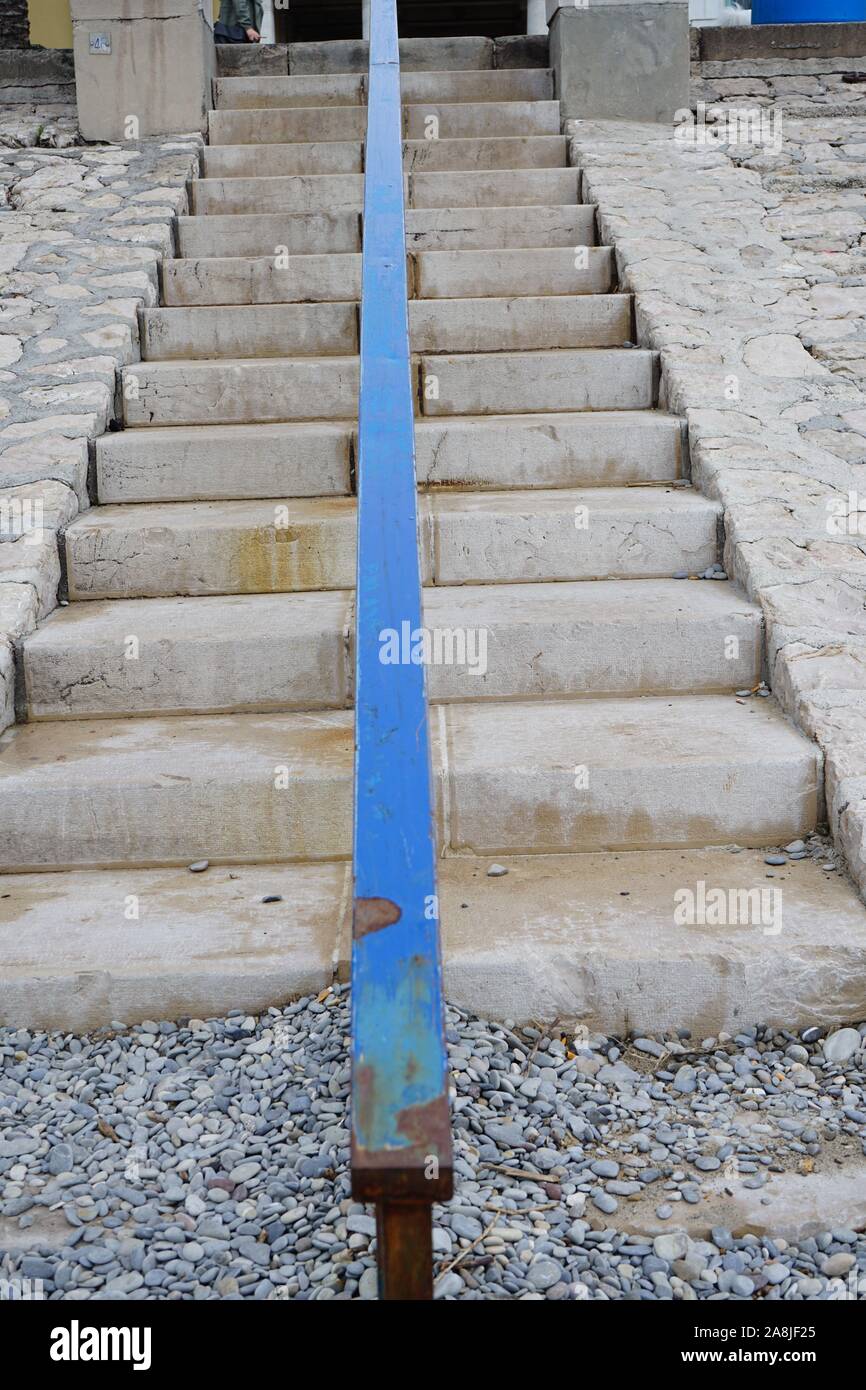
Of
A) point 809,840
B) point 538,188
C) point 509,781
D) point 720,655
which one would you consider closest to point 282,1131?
point 509,781

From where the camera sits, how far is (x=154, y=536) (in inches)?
112

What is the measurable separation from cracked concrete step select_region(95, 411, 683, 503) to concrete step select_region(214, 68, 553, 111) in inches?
104

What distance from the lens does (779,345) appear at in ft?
11.4

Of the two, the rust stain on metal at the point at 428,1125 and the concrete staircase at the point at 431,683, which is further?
the concrete staircase at the point at 431,683

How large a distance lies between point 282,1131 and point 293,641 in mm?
1160

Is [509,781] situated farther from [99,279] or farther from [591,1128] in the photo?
[99,279]

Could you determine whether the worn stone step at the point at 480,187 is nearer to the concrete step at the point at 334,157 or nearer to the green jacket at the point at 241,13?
the concrete step at the point at 334,157

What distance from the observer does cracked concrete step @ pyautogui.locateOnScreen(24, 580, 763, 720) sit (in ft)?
8.32

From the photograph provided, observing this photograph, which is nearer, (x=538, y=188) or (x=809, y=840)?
(x=809, y=840)

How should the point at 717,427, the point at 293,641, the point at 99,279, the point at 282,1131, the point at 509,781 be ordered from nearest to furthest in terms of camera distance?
the point at 282,1131
the point at 509,781
the point at 293,641
the point at 717,427
the point at 99,279

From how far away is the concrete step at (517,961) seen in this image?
1859 mm

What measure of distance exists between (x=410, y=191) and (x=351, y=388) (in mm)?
1377

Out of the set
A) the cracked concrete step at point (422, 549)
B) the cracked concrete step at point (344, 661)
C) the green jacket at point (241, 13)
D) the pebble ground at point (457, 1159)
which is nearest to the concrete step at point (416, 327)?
the cracked concrete step at point (422, 549)
